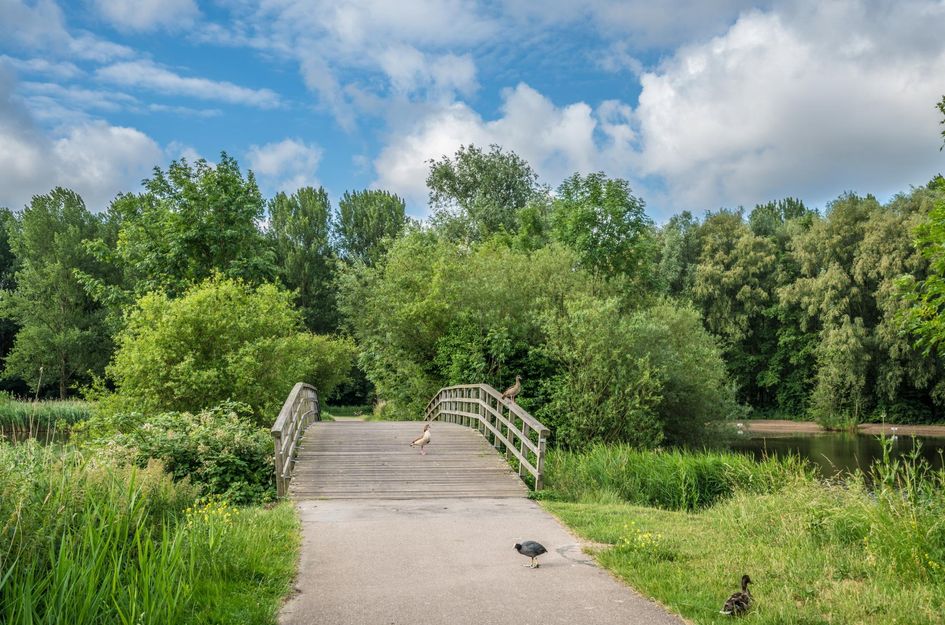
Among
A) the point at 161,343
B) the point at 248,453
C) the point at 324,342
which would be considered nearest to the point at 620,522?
the point at 248,453

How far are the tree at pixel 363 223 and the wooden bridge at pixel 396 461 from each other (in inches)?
1504

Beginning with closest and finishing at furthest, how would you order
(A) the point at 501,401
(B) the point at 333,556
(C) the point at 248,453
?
(B) the point at 333,556 → (C) the point at 248,453 → (A) the point at 501,401

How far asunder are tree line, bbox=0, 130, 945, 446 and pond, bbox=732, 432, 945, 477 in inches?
131

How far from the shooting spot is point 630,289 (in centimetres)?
2820

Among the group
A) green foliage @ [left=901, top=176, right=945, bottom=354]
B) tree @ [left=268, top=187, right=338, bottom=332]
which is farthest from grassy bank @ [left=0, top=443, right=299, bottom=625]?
tree @ [left=268, top=187, right=338, bottom=332]

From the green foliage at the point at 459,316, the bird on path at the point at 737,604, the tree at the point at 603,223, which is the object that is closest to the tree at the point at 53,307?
the green foliage at the point at 459,316

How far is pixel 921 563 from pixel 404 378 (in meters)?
21.3

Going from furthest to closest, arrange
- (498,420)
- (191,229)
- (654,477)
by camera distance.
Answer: (191,229) → (498,420) → (654,477)

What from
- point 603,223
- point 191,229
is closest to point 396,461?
point 191,229

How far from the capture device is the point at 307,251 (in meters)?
52.2

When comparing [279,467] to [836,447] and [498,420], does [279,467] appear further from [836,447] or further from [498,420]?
[836,447]

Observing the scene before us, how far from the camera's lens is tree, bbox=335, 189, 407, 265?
5503 cm

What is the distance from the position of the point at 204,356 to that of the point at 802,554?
15.4 metres

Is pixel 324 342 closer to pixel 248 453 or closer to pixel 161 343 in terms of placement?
pixel 161 343
